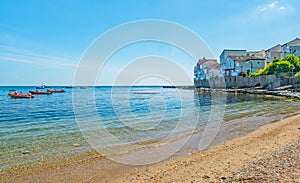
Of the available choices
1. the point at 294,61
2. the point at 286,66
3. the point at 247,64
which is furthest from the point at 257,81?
the point at 247,64

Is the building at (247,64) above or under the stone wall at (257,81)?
above

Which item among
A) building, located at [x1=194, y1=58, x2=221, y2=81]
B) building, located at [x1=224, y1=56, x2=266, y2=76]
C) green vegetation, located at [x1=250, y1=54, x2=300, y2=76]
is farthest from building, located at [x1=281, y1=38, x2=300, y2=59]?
building, located at [x1=194, y1=58, x2=221, y2=81]

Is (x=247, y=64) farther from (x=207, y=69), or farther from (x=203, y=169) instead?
(x=203, y=169)

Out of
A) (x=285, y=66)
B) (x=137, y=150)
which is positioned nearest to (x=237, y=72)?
(x=285, y=66)

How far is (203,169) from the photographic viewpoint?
5133 mm

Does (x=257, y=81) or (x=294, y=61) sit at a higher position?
(x=294, y=61)

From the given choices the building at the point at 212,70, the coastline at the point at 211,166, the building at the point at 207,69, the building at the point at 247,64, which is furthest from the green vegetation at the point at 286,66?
the coastline at the point at 211,166

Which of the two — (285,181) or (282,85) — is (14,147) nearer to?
(285,181)

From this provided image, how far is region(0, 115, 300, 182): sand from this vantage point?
14.5 ft

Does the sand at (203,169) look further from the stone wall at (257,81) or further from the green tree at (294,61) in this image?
the green tree at (294,61)

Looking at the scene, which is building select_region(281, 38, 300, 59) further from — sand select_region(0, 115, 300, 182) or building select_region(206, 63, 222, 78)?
sand select_region(0, 115, 300, 182)

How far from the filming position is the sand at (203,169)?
441 centimetres

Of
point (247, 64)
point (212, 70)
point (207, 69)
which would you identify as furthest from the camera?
point (207, 69)

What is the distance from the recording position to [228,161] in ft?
18.2
